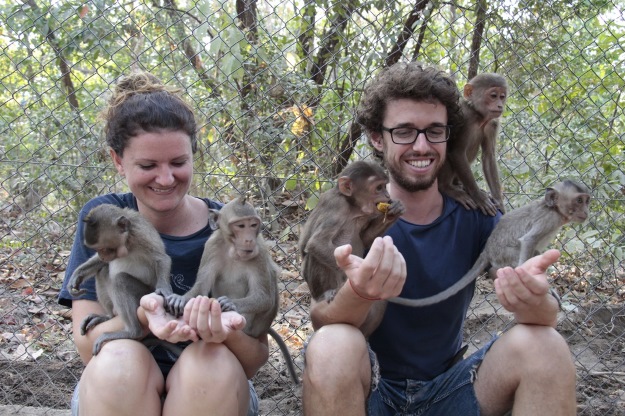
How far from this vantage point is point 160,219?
3.45 meters

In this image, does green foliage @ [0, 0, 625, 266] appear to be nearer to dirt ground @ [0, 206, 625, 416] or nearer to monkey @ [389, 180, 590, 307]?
dirt ground @ [0, 206, 625, 416]

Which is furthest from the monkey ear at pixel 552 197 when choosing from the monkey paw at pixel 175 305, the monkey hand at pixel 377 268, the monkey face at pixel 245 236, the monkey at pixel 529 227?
the monkey paw at pixel 175 305

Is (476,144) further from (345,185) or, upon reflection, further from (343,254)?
(343,254)

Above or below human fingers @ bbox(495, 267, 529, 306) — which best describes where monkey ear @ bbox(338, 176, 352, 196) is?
above

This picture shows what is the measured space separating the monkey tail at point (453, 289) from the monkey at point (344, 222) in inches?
15.3

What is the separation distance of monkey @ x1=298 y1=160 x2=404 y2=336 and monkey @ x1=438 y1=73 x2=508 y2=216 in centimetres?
57

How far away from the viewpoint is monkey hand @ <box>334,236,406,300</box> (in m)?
2.67

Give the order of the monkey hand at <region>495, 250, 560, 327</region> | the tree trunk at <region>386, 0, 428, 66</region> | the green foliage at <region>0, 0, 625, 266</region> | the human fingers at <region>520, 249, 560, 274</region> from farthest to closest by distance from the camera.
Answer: the tree trunk at <region>386, 0, 428, 66</region> → the green foliage at <region>0, 0, 625, 266</region> → the monkey hand at <region>495, 250, 560, 327</region> → the human fingers at <region>520, 249, 560, 274</region>

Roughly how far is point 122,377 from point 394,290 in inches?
47.7

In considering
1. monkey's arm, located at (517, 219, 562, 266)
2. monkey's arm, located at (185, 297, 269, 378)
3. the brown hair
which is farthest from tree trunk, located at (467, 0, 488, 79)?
monkey's arm, located at (185, 297, 269, 378)

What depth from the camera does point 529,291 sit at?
2.76m

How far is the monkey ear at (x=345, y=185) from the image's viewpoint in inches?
137

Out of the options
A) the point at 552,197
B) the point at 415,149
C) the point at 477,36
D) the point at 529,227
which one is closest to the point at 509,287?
the point at 415,149

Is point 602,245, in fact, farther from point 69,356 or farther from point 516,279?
point 69,356
